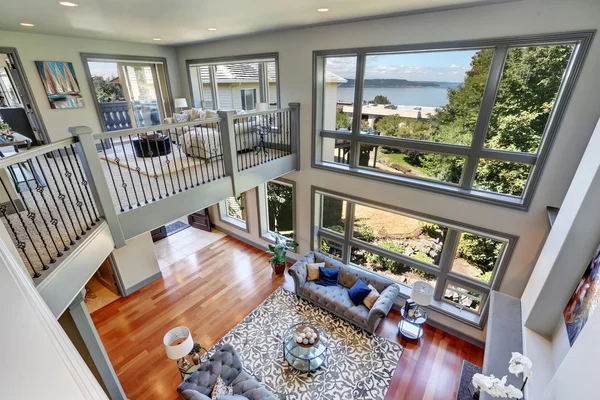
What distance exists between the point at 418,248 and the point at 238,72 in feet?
17.3

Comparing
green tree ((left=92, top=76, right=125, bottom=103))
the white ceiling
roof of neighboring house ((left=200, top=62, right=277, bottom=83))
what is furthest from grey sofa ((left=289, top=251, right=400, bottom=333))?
green tree ((left=92, top=76, right=125, bottom=103))

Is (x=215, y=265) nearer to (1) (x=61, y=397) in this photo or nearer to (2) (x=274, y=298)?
(2) (x=274, y=298)

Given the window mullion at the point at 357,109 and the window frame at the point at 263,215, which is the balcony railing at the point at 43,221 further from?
the window mullion at the point at 357,109

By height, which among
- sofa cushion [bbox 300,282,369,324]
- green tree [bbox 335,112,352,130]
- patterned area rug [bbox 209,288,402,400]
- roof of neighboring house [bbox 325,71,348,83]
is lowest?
patterned area rug [bbox 209,288,402,400]

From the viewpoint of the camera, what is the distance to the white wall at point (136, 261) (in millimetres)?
5363

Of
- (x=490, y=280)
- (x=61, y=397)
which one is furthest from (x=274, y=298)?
(x=61, y=397)

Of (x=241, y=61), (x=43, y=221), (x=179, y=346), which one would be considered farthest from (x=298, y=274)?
(x=241, y=61)

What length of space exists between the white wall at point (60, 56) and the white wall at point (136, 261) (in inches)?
95.8

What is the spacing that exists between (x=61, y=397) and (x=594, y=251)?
11.2 feet

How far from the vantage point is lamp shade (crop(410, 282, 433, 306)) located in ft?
13.6

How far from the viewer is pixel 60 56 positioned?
16.0ft

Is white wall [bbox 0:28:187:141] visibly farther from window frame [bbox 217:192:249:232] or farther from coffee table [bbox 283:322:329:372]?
coffee table [bbox 283:322:329:372]

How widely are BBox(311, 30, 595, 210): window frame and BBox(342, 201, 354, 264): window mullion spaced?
76 centimetres

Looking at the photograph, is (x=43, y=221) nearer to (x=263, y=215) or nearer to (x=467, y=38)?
(x=263, y=215)
